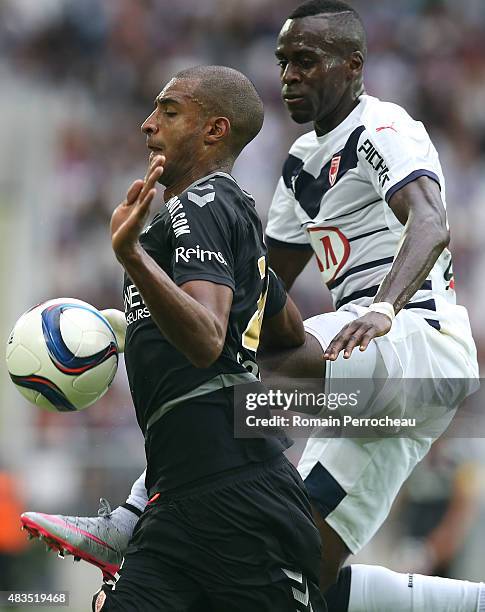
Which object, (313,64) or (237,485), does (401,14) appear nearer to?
(313,64)

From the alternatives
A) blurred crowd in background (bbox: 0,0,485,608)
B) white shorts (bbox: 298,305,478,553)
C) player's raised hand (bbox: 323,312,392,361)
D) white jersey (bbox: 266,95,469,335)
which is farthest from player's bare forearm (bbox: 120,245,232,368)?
blurred crowd in background (bbox: 0,0,485,608)

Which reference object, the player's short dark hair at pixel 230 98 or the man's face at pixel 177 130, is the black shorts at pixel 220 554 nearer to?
the man's face at pixel 177 130

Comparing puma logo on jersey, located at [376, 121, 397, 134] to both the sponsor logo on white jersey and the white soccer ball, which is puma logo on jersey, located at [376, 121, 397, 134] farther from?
the white soccer ball

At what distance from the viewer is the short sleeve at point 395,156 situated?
5.03 meters

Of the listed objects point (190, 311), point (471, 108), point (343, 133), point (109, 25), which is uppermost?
point (109, 25)

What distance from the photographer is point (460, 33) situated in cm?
1482

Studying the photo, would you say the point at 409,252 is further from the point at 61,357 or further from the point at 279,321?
the point at 61,357

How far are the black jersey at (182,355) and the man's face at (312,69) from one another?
1386 millimetres

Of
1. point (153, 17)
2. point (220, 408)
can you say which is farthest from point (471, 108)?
point (220, 408)

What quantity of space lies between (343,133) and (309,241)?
0.61 metres

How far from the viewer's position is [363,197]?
214 inches

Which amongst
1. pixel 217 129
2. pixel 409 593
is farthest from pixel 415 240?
pixel 409 593

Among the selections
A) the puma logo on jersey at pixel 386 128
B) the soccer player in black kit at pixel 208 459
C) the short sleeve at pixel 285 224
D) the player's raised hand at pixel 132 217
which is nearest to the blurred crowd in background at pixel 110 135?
the short sleeve at pixel 285 224

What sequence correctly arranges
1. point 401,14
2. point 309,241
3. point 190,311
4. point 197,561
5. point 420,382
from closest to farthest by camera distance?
1. point 190,311
2. point 197,561
3. point 420,382
4. point 309,241
5. point 401,14
